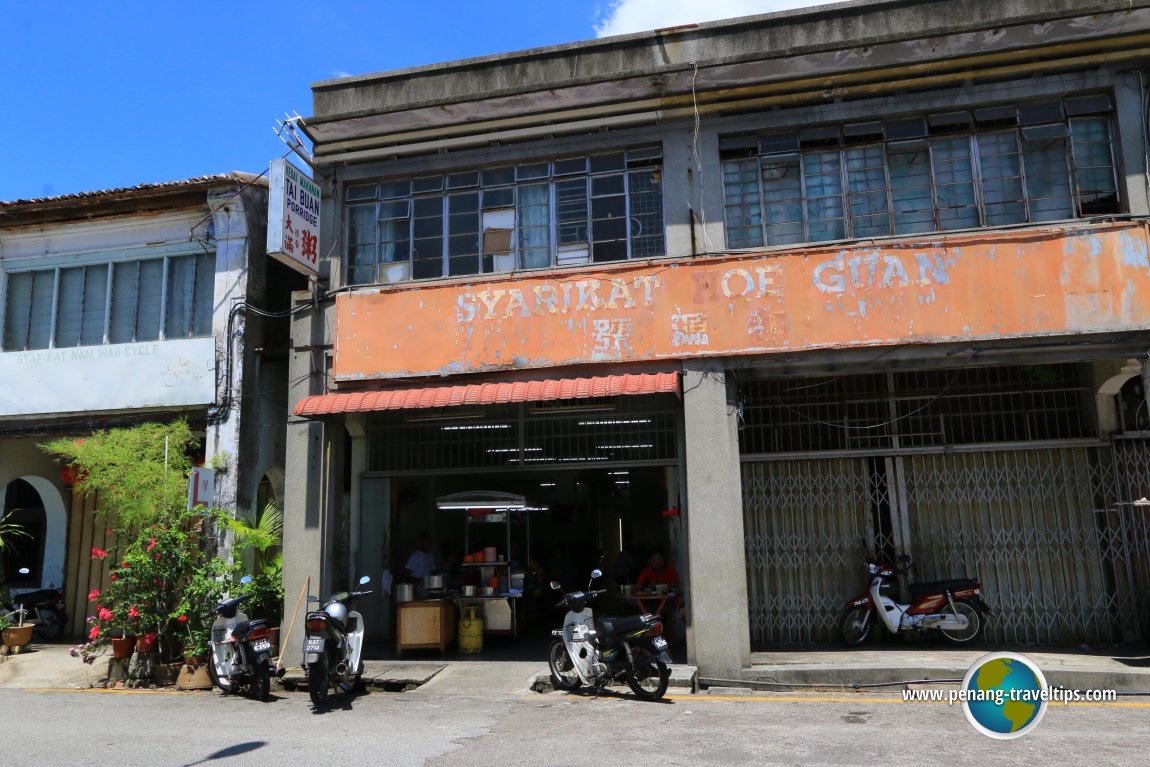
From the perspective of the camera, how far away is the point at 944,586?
10.3 m

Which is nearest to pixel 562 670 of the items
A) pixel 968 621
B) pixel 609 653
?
pixel 609 653

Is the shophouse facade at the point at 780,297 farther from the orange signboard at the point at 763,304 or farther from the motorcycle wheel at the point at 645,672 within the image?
the motorcycle wheel at the point at 645,672

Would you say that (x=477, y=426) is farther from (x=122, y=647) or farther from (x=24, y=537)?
(x=24, y=537)

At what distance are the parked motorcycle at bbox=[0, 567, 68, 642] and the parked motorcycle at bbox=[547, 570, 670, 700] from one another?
957 cm

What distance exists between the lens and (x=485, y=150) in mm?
11438

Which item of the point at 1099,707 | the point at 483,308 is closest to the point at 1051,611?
the point at 1099,707

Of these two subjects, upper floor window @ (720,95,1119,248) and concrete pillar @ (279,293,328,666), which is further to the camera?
concrete pillar @ (279,293,328,666)

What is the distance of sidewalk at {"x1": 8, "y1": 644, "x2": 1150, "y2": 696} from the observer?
28.8 feet

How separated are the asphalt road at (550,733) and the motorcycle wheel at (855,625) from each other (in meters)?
1.84

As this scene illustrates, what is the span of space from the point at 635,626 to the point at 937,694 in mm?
3212

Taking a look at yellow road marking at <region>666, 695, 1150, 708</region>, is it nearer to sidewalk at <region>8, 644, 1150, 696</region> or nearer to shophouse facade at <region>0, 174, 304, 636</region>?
sidewalk at <region>8, 644, 1150, 696</region>

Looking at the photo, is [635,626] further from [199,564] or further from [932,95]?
[932,95]

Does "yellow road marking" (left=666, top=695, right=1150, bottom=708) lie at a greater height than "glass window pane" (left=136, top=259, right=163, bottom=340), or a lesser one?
lesser

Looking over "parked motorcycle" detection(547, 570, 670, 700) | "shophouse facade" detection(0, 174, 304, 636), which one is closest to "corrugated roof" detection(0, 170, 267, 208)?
"shophouse facade" detection(0, 174, 304, 636)
